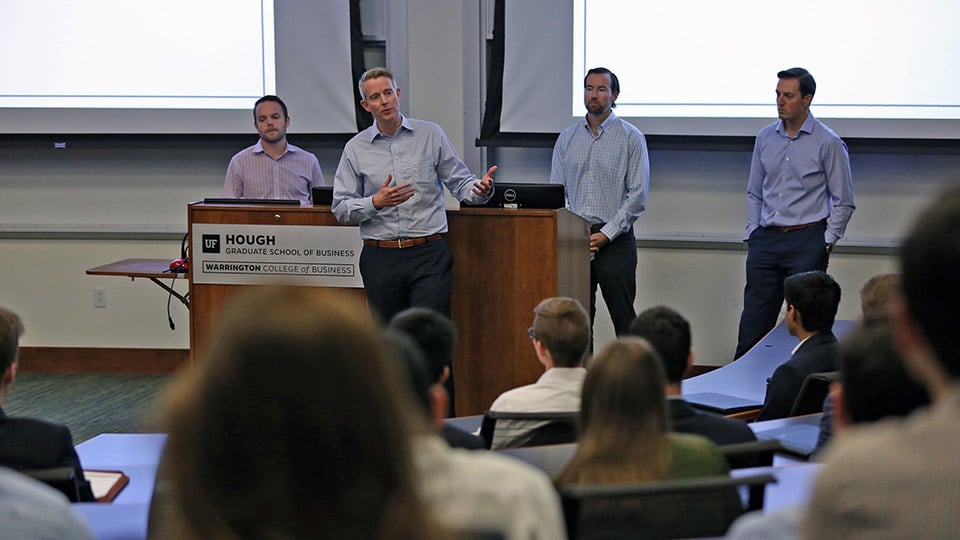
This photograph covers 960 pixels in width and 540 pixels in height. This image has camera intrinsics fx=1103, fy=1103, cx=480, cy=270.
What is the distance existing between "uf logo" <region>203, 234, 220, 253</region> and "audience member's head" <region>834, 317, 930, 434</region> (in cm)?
332

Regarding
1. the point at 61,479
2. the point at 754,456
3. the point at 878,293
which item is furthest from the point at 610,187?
the point at 61,479

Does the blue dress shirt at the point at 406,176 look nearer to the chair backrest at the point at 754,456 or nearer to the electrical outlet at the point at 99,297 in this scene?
the chair backrest at the point at 754,456

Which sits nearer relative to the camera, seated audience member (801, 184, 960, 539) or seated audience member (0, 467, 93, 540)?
seated audience member (801, 184, 960, 539)

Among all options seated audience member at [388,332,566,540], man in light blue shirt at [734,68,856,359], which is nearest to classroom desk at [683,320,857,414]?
man in light blue shirt at [734,68,856,359]

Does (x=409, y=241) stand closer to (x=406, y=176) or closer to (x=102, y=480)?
(x=406, y=176)

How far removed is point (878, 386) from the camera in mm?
1472

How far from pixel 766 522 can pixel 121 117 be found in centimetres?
541

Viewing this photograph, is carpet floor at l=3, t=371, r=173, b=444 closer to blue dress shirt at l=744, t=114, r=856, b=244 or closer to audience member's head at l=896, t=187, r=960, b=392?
blue dress shirt at l=744, t=114, r=856, b=244

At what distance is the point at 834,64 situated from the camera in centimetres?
561

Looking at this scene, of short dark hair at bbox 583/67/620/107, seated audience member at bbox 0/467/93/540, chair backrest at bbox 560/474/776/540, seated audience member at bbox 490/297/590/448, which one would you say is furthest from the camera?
short dark hair at bbox 583/67/620/107

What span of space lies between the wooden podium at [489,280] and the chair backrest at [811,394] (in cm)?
140

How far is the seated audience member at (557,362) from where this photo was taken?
2.64m

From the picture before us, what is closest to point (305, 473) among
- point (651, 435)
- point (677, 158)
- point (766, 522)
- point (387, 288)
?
point (766, 522)

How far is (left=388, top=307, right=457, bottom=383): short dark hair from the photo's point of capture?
2418 mm
